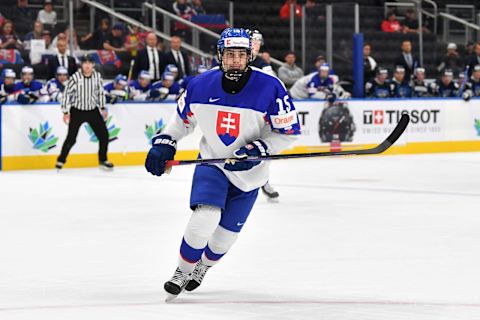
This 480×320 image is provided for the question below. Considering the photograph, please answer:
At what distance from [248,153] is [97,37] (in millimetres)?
12759

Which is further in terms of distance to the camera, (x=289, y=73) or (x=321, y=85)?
(x=289, y=73)

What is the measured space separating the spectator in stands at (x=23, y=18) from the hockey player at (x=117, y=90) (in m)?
2.09

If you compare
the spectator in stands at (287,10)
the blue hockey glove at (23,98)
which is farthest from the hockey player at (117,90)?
the spectator in stands at (287,10)

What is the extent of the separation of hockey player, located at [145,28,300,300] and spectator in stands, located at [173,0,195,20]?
14.0 m

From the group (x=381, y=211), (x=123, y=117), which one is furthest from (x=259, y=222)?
(x=123, y=117)

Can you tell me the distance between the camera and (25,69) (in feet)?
50.8

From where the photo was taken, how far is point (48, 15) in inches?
687

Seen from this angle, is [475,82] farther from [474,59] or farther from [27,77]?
[27,77]

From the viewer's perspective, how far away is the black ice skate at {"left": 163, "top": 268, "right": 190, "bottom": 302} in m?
5.40

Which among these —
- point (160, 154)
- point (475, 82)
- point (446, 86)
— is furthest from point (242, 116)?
point (475, 82)

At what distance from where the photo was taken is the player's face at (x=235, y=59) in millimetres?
5469

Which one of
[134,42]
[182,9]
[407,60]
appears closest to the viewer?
[134,42]

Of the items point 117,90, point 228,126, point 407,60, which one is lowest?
point 228,126

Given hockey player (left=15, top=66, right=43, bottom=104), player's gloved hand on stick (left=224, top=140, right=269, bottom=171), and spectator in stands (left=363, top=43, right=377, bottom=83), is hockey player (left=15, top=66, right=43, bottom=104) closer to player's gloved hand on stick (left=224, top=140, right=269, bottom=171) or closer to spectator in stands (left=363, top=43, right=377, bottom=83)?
spectator in stands (left=363, top=43, right=377, bottom=83)
